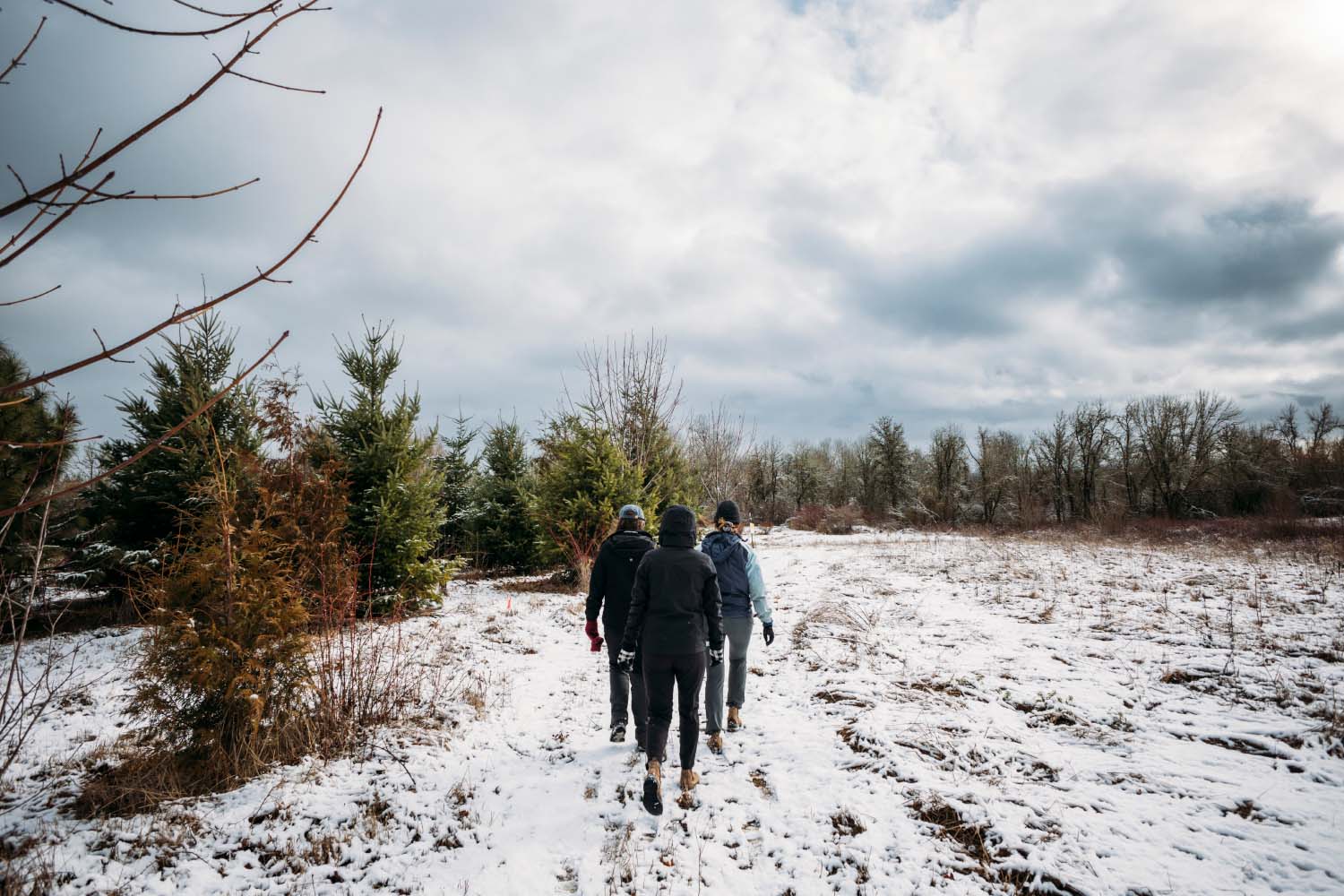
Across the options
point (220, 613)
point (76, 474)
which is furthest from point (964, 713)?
point (76, 474)

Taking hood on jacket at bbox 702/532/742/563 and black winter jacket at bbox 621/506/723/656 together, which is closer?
black winter jacket at bbox 621/506/723/656

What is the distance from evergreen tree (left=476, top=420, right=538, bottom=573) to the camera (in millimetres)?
16281

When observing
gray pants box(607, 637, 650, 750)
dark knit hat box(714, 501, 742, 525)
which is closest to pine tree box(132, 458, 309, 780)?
gray pants box(607, 637, 650, 750)

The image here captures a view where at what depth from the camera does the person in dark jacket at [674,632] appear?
4.52 meters

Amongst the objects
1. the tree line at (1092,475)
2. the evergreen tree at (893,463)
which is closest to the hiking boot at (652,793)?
the tree line at (1092,475)

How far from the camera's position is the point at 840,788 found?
4.72 m

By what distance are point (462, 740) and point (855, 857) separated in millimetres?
3565

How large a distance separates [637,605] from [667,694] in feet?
2.39

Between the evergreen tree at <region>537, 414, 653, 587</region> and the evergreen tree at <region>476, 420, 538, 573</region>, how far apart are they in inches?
107

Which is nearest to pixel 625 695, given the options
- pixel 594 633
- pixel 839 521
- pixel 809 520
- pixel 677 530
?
pixel 594 633

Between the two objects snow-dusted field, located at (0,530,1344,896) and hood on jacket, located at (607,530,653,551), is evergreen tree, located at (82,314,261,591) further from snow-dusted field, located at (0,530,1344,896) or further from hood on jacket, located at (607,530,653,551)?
hood on jacket, located at (607,530,653,551)

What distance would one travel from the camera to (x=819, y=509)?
39062 millimetres

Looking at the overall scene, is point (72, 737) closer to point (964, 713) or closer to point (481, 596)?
point (481, 596)

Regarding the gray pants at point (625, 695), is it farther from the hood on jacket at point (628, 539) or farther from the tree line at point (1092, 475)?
the tree line at point (1092, 475)
